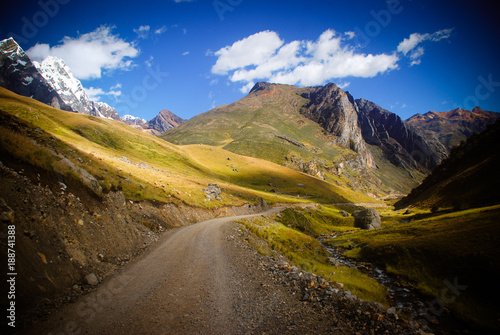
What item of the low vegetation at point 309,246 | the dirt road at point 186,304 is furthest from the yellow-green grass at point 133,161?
the low vegetation at point 309,246

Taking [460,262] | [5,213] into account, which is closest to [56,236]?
[5,213]

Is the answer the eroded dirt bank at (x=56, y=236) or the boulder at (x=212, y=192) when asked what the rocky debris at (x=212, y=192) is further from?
the eroded dirt bank at (x=56, y=236)

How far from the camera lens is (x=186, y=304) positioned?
8805mm

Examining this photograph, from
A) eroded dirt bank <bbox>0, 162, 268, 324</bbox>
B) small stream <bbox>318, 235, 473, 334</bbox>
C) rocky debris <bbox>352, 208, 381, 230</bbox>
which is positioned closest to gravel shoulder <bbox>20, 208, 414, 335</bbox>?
eroded dirt bank <bbox>0, 162, 268, 324</bbox>

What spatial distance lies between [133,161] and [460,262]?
71781mm

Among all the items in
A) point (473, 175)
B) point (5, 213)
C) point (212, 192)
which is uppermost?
point (5, 213)

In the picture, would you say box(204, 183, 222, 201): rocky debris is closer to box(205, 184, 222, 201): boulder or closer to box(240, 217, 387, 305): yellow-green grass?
box(205, 184, 222, 201): boulder

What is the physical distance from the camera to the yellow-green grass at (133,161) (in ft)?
57.3

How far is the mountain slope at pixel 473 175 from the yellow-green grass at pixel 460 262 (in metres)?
19.4

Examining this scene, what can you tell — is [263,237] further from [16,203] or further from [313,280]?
[16,203]

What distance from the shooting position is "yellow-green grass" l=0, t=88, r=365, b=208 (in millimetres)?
17469

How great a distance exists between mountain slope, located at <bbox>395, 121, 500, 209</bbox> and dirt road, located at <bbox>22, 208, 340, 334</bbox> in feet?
172

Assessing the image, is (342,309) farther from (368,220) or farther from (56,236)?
(368,220)

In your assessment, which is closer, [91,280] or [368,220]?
[91,280]
